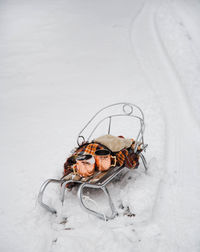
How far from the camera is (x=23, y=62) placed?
27.2 ft

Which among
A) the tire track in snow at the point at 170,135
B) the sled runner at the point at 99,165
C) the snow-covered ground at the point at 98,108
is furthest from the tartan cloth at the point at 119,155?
the tire track in snow at the point at 170,135

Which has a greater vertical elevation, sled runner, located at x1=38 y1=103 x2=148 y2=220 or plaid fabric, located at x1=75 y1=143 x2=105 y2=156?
plaid fabric, located at x1=75 y1=143 x2=105 y2=156

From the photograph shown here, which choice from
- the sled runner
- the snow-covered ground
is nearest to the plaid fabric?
the sled runner

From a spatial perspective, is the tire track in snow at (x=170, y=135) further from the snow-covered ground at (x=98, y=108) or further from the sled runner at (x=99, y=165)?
the sled runner at (x=99, y=165)

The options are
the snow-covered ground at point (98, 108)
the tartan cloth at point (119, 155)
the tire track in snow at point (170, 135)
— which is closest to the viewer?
the snow-covered ground at point (98, 108)

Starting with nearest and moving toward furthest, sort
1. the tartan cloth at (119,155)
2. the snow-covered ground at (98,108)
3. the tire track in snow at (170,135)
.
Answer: the snow-covered ground at (98,108)
the tire track in snow at (170,135)
the tartan cloth at (119,155)

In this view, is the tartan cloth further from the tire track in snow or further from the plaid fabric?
the tire track in snow

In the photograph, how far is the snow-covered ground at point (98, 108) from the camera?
7.86 feet

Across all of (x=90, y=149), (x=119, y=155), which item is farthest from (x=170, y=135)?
(x=90, y=149)

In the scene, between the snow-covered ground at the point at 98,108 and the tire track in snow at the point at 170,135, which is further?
the tire track in snow at the point at 170,135

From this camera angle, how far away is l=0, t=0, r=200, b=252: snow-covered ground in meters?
2.40

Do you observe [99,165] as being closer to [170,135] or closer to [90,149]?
[90,149]

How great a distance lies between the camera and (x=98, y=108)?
579 cm

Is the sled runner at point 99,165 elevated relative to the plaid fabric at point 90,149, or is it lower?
lower
